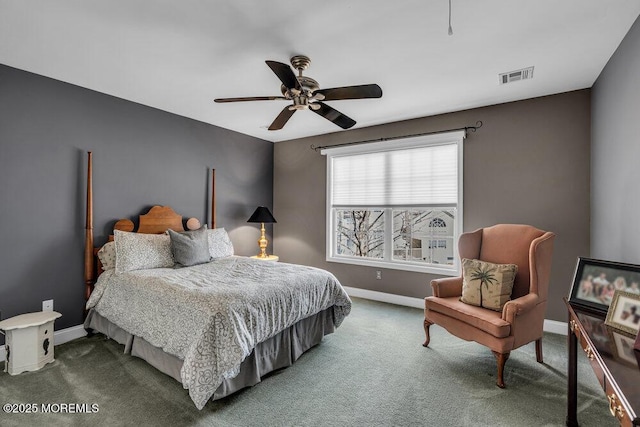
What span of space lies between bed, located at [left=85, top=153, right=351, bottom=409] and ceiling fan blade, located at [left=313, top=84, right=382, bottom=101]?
5.18 ft

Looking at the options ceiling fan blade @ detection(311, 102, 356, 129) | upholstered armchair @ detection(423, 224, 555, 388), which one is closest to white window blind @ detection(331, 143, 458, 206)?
upholstered armchair @ detection(423, 224, 555, 388)

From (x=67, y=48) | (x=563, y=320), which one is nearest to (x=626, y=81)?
(x=563, y=320)

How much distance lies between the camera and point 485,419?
1920mm

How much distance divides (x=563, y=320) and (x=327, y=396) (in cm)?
278

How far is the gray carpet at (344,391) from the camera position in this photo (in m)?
1.92

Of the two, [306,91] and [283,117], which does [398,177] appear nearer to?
[283,117]

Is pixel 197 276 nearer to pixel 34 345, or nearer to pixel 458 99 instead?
pixel 34 345

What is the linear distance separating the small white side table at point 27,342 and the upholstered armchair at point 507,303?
3353 millimetres

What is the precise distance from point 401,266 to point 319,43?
9.92ft

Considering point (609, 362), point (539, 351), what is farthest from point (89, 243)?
point (539, 351)

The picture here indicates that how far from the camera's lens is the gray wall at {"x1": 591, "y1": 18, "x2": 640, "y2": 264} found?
208 centimetres

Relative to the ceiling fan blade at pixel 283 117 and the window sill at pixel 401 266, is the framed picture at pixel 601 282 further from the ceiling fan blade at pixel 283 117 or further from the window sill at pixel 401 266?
the ceiling fan blade at pixel 283 117

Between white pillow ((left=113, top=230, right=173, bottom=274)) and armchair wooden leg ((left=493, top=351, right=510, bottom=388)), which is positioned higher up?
white pillow ((left=113, top=230, right=173, bottom=274))

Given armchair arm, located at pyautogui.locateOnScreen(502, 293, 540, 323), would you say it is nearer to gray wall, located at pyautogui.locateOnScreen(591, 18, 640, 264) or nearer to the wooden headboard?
gray wall, located at pyautogui.locateOnScreen(591, 18, 640, 264)
